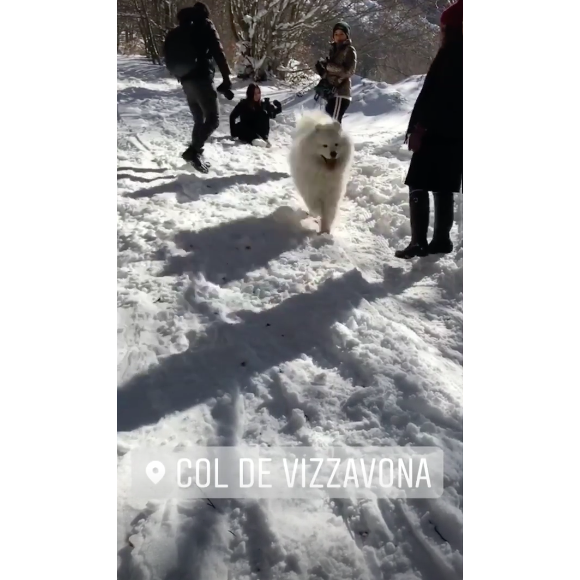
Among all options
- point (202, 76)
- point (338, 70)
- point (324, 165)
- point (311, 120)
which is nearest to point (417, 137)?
point (324, 165)

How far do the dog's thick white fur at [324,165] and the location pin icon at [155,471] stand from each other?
2514 millimetres

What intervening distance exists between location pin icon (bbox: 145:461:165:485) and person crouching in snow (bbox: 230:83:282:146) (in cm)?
512

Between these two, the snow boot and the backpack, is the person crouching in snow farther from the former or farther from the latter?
the backpack

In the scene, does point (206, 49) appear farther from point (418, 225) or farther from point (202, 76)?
point (418, 225)

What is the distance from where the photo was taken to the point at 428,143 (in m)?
3.01

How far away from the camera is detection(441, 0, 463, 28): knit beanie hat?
8.46ft

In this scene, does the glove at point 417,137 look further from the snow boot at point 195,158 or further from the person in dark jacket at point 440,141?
the snow boot at point 195,158

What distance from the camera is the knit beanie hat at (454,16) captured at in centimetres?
258

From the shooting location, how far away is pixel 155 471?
4.88 ft

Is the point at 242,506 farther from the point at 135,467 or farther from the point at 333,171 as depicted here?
the point at 333,171

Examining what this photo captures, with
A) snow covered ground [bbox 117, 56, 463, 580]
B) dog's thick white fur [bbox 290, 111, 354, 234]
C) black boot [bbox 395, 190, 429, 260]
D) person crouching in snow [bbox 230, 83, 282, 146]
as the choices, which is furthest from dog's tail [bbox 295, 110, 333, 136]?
person crouching in snow [bbox 230, 83, 282, 146]

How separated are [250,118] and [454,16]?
12.2ft

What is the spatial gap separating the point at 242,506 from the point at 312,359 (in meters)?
0.88
